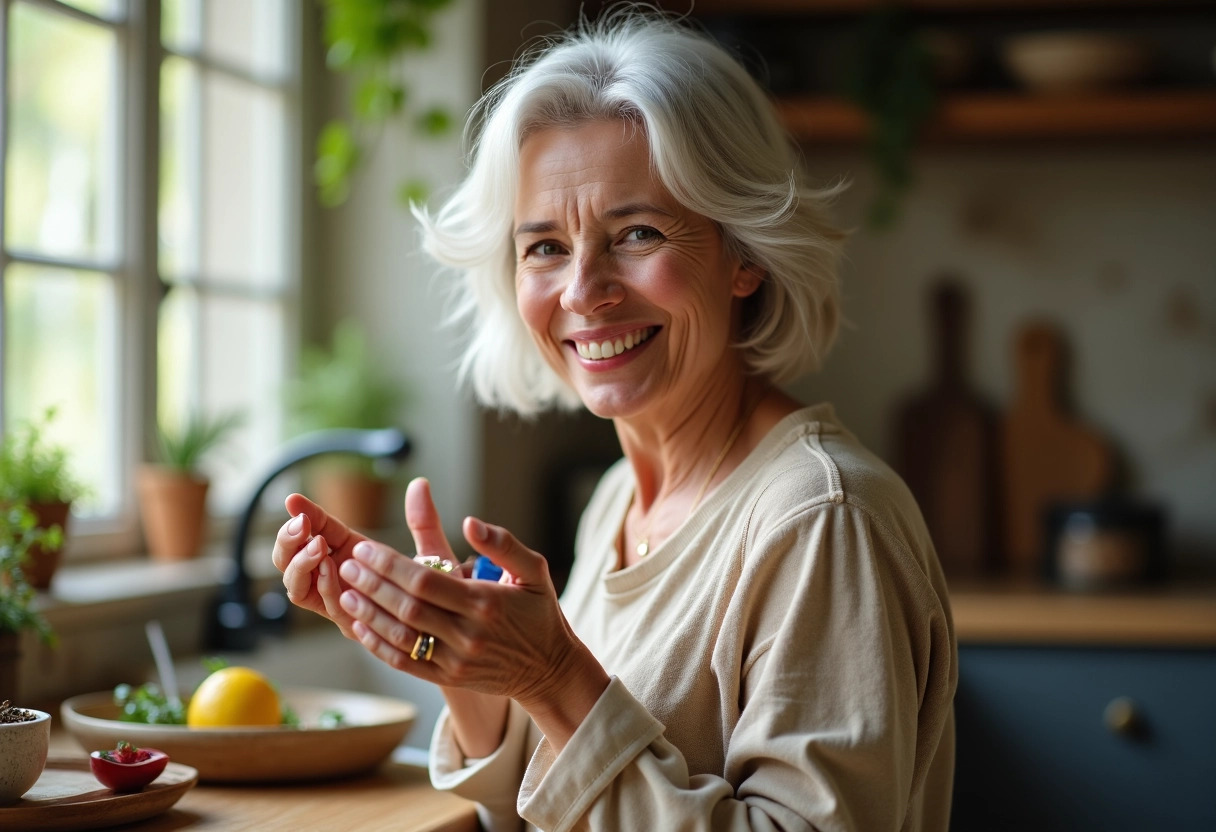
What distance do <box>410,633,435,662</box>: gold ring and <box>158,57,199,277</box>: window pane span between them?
154cm

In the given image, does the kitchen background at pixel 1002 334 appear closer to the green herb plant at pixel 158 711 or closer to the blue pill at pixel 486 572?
the green herb plant at pixel 158 711

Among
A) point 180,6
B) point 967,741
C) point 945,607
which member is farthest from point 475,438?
point 945,607

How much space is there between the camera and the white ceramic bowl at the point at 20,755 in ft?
3.78

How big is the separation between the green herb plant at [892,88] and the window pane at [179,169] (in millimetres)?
1554

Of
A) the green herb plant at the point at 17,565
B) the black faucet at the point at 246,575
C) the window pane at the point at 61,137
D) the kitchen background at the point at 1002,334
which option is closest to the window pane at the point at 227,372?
the kitchen background at the point at 1002,334

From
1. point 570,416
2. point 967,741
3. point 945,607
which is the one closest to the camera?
point 945,607

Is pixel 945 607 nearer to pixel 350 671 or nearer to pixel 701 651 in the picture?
pixel 701 651

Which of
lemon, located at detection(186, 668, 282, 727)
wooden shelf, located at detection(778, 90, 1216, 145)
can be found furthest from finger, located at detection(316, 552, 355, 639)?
wooden shelf, located at detection(778, 90, 1216, 145)

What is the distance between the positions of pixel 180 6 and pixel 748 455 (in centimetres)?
165

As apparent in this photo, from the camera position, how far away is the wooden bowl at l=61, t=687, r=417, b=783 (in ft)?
4.61

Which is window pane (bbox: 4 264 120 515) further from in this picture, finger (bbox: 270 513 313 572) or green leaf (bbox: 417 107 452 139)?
finger (bbox: 270 513 313 572)

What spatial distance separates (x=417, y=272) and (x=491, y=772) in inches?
61.0

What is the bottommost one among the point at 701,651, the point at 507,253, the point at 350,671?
the point at 350,671

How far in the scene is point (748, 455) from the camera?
1.37m
